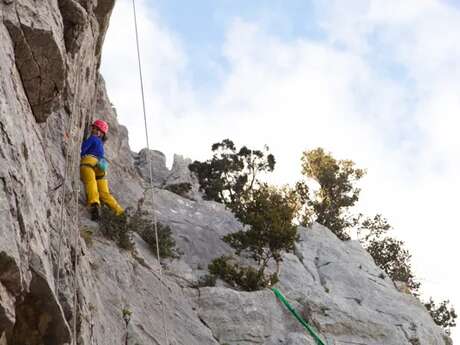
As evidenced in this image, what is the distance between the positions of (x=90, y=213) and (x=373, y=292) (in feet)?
35.4

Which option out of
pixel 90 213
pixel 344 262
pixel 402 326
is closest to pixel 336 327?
pixel 402 326

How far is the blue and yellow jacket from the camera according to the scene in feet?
52.0

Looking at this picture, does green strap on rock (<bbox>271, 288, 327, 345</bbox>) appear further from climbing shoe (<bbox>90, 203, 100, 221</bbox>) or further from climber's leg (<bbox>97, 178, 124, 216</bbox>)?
climbing shoe (<bbox>90, 203, 100, 221</bbox>)

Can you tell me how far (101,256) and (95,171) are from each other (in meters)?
2.94

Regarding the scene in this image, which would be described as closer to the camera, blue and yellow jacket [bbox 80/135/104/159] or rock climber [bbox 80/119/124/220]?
rock climber [bbox 80/119/124/220]

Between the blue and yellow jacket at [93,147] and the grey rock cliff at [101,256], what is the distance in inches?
19.3

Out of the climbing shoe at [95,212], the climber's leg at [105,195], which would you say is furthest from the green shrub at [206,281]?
the climbing shoe at [95,212]

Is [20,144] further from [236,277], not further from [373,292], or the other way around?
[373,292]

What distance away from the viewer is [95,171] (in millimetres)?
16156

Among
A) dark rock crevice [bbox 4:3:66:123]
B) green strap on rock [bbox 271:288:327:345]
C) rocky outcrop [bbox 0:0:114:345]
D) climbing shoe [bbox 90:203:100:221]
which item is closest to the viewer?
rocky outcrop [bbox 0:0:114:345]

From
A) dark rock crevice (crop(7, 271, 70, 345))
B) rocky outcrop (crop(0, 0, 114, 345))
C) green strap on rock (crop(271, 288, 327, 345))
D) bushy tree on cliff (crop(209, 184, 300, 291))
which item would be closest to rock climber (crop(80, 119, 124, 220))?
rocky outcrop (crop(0, 0, 114, 345))

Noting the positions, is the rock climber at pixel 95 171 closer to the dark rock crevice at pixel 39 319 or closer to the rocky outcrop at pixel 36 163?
the rocky outcrop at pixel 36 163

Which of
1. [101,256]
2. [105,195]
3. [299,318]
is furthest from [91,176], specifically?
[299,318]

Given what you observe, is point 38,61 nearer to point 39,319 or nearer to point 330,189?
point 39,319
